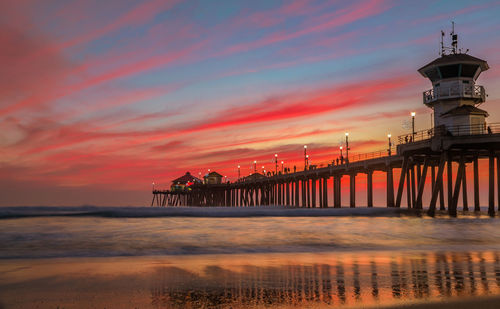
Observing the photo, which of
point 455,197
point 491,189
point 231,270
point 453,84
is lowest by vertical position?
point 231,270

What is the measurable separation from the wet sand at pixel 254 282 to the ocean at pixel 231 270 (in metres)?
0.02

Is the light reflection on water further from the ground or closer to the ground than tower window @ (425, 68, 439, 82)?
closer to the ground

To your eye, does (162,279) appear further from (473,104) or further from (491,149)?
(473,104)

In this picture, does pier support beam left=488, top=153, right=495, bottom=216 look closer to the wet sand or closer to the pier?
the pier

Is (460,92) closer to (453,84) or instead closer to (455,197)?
(453,84)

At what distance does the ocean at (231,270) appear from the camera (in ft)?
24.3

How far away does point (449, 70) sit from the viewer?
50.6 metres

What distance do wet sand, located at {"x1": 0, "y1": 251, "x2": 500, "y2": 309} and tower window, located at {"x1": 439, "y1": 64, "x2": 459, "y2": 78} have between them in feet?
137

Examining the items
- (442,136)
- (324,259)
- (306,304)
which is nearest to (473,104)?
(442,136)

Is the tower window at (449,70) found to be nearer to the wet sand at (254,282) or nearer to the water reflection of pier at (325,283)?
the wet sand at (254,282)

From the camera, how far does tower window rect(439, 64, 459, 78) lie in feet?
165

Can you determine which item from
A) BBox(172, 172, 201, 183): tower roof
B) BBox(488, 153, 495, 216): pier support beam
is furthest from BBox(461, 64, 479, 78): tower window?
BBox(172, 172, 201, 183): tower roof

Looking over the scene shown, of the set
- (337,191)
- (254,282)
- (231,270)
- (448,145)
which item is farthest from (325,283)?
(337,191)

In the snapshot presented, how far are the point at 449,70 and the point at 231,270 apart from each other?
4743 cm
